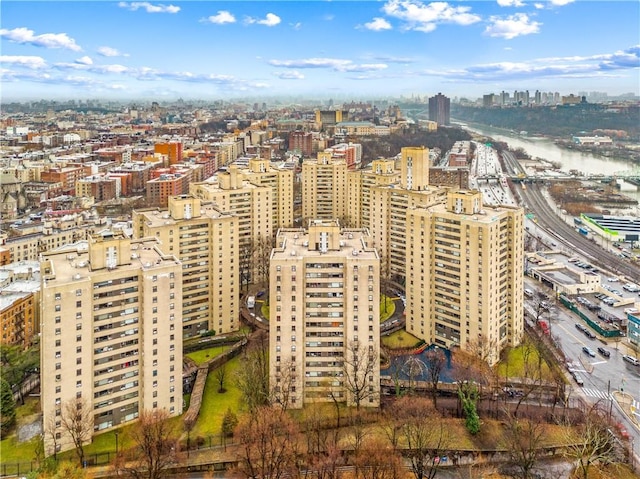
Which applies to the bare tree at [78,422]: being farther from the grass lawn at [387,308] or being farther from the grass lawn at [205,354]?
the grass lawn at [387,308]

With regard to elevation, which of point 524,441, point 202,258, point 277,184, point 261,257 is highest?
point 277,184

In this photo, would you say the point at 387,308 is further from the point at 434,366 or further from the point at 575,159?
the point at 575,159

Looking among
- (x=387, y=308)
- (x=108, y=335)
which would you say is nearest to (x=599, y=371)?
(x=387, y=308)

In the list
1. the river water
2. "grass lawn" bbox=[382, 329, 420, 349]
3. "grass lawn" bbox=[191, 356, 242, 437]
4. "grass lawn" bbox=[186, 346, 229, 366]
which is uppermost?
the river water

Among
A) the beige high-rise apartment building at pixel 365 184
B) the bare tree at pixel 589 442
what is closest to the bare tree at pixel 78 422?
the bare tree at pixel 589 442

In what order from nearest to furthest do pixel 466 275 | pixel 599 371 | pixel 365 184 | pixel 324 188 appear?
pixel 599 371
pixel 466 275
pixel 365 184
pixel 324 188

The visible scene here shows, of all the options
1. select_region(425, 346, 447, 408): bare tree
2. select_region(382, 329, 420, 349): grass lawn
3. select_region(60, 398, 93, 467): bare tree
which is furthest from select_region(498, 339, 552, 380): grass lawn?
select_region(60, 398, 93, 467): bare tree

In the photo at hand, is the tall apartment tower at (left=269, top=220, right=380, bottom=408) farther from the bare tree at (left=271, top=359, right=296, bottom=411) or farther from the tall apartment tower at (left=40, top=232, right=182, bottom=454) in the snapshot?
the tall apartment tower at (left=40, top=232, right=182, bottom=454)
